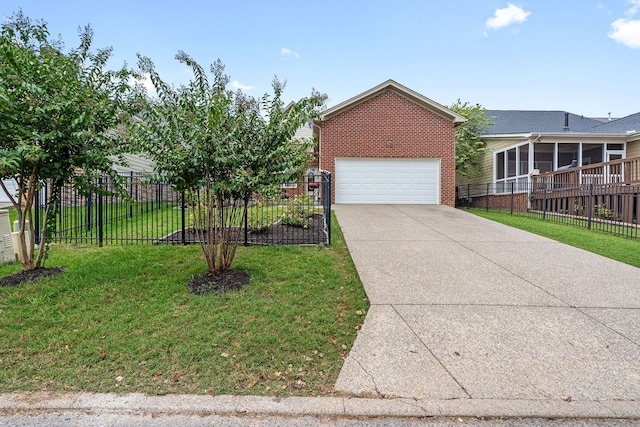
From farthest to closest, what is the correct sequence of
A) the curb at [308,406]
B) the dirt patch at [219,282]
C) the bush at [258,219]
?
the bush at [258,219] < the dirt patch at [219,282] < the curb at [308,406]

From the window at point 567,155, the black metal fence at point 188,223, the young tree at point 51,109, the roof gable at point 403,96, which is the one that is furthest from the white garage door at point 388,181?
the young tree at point 51,109

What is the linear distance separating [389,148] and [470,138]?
716cm

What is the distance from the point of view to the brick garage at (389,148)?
14430 mm

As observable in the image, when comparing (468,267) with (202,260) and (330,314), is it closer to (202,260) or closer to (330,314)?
(330,314)

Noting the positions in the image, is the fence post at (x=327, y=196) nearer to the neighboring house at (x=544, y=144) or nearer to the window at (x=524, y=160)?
the neighboring house at (x=544, y=144)

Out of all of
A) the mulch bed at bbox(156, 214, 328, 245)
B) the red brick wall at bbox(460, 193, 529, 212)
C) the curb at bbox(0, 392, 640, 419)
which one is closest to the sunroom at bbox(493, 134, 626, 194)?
the red brick wall at bbox(460, 193, 529, 212)

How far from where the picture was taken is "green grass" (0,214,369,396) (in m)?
2.78

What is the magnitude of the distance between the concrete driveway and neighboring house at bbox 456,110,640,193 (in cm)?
1116

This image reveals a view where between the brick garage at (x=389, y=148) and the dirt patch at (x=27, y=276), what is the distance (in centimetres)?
1044

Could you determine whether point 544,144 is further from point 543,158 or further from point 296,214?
point 296,214

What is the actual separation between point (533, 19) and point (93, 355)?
1663cm

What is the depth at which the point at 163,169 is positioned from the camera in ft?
14.2

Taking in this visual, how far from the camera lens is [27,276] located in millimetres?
4785

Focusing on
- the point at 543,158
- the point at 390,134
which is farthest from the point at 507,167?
Answer: the point at 390,134
